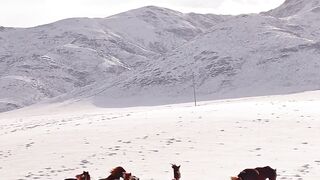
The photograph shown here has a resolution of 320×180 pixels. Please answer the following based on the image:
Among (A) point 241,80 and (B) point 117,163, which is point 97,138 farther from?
(A) point 241,80

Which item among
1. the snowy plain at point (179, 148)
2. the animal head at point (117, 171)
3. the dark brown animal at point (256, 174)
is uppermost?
the animal head at point (117, 171)

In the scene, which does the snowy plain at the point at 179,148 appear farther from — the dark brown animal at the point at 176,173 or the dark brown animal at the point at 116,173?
the dark brown animal at the point at 176,173

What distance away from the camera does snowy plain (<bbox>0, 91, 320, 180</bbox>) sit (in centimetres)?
2017

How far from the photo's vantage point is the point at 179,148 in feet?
85.7

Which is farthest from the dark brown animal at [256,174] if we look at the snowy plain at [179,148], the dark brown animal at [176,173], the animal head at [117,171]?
the snowy plain at [179,148]

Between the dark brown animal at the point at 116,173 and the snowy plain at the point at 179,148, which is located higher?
the dark brown animal at the point at 116,173

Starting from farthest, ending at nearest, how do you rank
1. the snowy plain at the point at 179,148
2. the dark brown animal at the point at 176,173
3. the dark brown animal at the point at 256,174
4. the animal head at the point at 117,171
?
the snowy plain at the point at 179,148 < the animal head at the point at 117,171 < the dark brown animal at the point at 256,174 < the dark brown animal at the point at 176,173

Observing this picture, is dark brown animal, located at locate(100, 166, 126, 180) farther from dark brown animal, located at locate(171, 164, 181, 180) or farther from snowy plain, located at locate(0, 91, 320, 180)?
snowy plain, located at locate(0, 91, 320, 180)

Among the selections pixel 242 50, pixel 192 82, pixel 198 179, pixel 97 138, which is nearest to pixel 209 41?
pixel 242 50

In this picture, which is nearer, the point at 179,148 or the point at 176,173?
the point at 176,173

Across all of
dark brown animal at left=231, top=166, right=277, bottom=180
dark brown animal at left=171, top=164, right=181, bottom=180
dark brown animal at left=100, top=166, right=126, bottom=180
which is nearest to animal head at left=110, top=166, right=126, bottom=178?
dark brown animal at left=100, top=166, right=126, bottom=180

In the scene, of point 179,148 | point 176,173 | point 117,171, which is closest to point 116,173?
point 117,171

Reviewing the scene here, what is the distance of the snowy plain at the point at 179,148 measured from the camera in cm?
2017

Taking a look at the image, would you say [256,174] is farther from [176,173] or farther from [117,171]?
[117,171]
